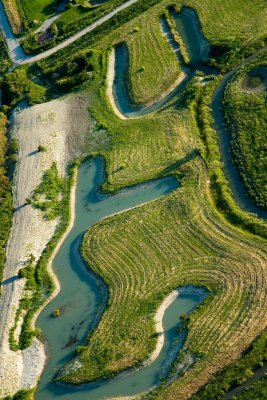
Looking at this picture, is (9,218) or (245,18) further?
(245,18)

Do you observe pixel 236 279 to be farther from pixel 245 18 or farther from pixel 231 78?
pixel 245 18

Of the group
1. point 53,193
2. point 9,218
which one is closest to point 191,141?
point 53,193

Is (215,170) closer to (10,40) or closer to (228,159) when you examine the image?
(228,159)

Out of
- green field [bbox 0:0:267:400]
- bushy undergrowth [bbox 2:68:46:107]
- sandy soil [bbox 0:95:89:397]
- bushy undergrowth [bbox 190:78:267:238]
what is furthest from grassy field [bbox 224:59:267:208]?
bushy undergrowth [bbox 2:68:46:107]

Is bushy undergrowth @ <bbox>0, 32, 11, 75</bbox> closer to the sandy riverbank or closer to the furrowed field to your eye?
the sandy riverbank

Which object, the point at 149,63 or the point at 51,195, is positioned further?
the point at 149,63

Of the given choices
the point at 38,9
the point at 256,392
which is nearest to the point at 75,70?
the point at 38,9
